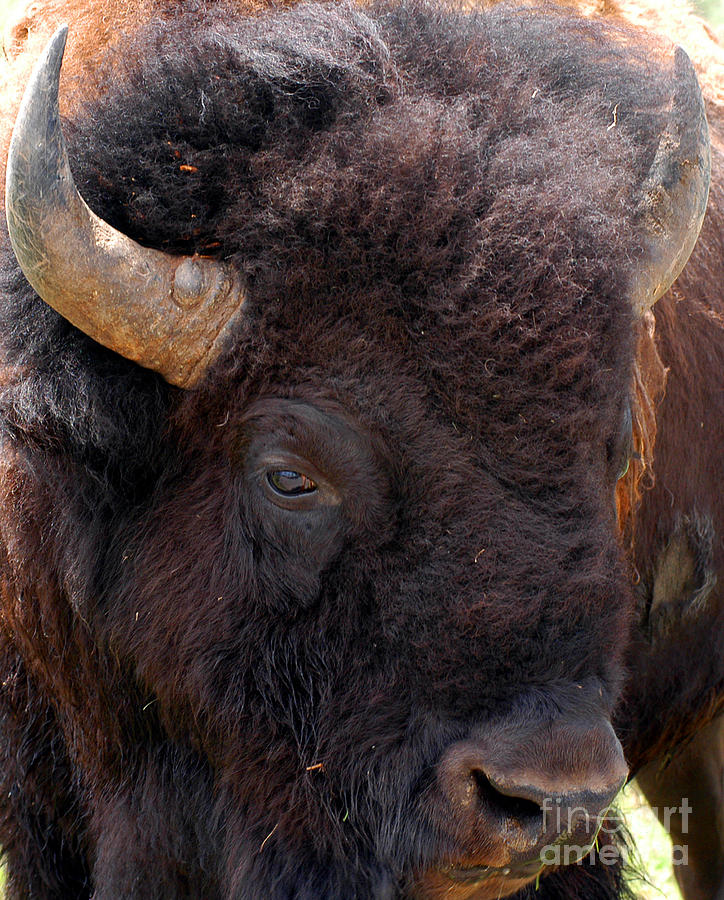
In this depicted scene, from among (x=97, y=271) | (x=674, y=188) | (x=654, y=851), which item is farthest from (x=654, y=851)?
(x=97, y=271)

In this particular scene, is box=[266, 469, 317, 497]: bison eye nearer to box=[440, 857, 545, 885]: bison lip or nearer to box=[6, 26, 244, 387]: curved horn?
box=[6, 26, 244, 387]: curved horn

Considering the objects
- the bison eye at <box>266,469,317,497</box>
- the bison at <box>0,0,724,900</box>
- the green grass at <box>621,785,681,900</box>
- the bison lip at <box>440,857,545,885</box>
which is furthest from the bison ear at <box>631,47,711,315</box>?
the green grass at <box>621,785,681,900</box>

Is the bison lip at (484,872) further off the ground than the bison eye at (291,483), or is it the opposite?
the bison eye at (291,483)

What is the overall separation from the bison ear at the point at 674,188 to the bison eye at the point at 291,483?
3.37ft

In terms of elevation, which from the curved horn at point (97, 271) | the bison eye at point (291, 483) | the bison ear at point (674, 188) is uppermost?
the bison ear at point (674, 188)

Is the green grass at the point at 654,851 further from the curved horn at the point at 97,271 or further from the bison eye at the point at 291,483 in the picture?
the curved horn at the point at 97,271

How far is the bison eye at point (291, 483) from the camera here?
2.74 meters

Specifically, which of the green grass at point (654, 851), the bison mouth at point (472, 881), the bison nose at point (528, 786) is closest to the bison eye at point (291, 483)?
the bison nose at point (528, 786)

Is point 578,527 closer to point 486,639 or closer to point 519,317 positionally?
point 486,639

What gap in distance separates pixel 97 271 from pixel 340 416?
68 cm

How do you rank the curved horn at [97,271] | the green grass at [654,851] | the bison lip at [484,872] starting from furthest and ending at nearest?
the green grass at [654,851] → the bison lip at [484,872] → the curved horn at [97,271]

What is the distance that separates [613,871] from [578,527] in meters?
2.00

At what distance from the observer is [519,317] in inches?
103

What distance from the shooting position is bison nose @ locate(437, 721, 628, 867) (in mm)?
2465
